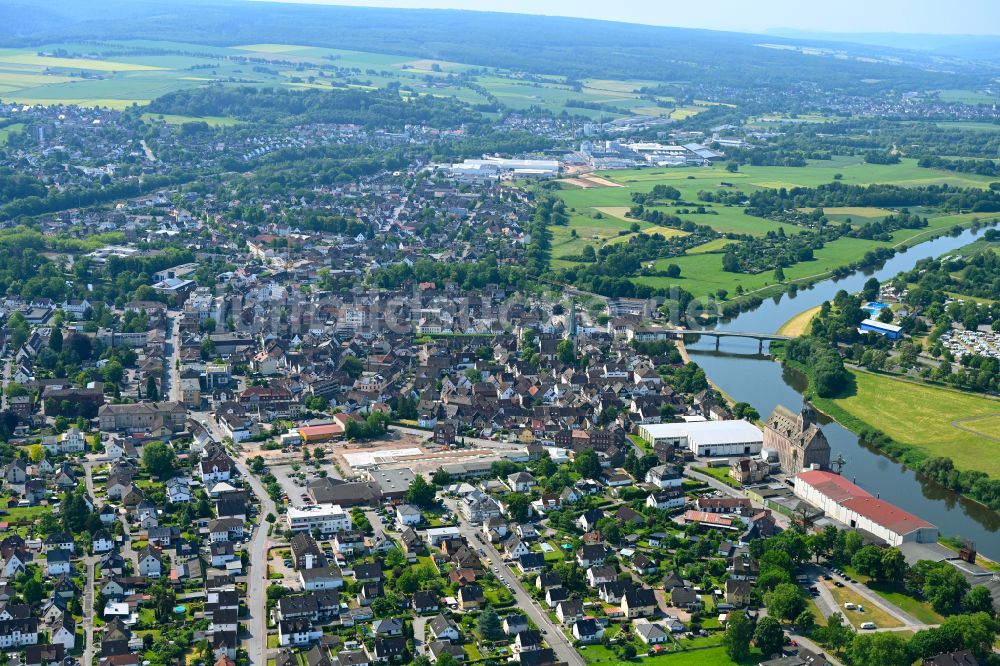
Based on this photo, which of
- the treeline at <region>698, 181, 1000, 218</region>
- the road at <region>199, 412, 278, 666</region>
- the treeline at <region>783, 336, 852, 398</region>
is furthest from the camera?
the treeline at <region>698, 181, 1000, 218</region>

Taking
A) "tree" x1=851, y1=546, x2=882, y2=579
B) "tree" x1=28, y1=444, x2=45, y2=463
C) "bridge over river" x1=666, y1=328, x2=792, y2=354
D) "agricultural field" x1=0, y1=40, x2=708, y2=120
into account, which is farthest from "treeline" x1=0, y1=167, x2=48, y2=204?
"tree" x1=851, y1=546, x2=882, y2=579

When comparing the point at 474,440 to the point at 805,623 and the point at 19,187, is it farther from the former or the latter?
the point at 19,187

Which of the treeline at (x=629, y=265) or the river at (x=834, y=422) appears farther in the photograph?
the treeline at (x=629, y=265)

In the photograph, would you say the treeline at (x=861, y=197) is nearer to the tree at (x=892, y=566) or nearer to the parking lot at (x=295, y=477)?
the parking lot at (x=295, y=477)

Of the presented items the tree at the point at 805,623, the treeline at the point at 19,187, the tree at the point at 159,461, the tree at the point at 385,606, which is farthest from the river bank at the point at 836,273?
the treeline at the point at 19,187

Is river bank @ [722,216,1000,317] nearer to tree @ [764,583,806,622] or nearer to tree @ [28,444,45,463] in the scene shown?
tree @ [764,583,806,622]
